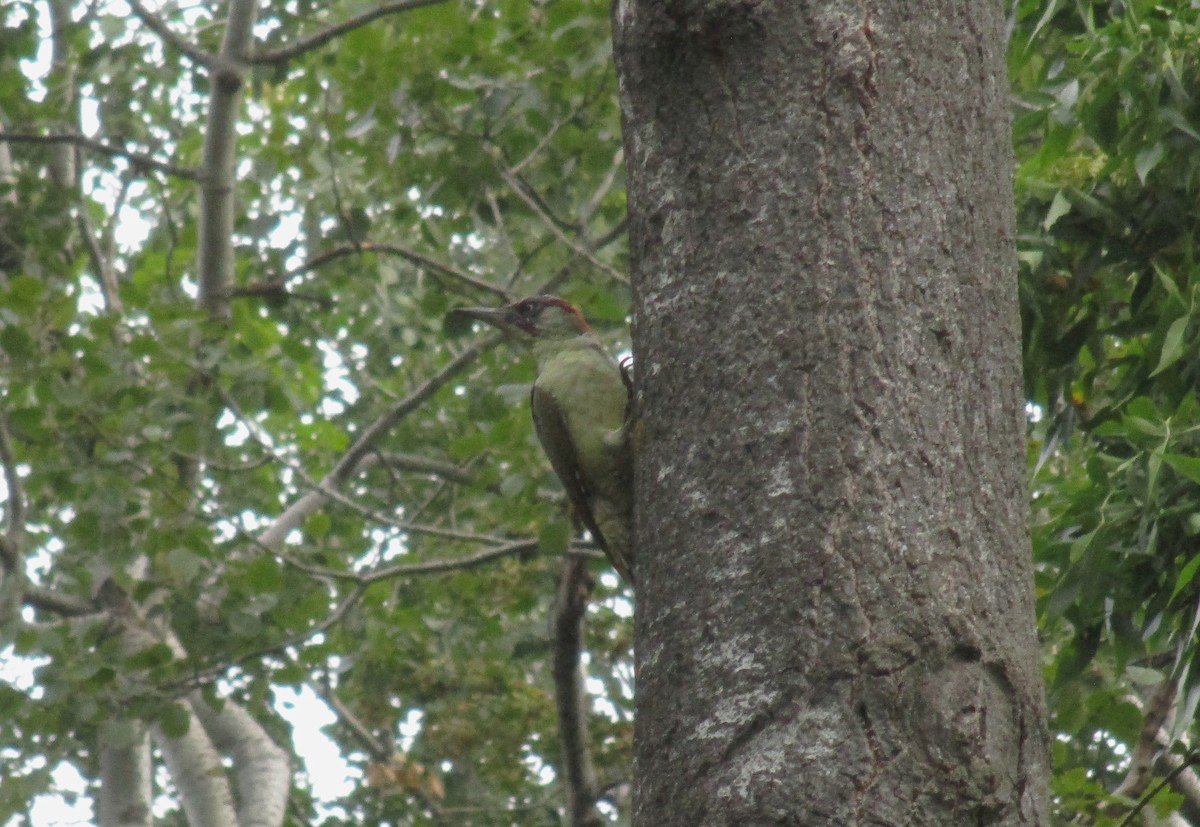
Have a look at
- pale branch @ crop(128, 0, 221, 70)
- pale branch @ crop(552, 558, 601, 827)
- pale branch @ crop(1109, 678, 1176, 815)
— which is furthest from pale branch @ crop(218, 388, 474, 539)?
pale branch @ crop(1109, 678, 1176, 815)

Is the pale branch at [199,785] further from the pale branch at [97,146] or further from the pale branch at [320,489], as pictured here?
the pale branch at [97,146]

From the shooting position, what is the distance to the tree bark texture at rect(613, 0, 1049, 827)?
1.56 m

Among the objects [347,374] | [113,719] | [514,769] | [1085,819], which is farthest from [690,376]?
[347,374]

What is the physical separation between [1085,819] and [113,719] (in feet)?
11.4

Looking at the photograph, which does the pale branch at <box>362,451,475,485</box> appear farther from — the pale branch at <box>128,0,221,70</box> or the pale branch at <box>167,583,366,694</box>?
the pale branch at <box>128,0,221,70</box>

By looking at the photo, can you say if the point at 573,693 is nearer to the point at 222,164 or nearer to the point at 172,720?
the point at 172,720

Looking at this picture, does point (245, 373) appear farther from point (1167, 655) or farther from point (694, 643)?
point (694, 643)

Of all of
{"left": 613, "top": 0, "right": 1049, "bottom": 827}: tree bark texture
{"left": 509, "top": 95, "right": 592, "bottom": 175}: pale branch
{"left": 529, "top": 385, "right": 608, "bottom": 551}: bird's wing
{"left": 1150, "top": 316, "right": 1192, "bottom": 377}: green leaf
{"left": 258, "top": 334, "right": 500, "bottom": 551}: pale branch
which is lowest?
{"left": 613, "top": 0, "right": 1049, "bottom": 827}: tree bark texture

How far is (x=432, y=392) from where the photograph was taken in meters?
7.29

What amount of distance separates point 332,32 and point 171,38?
84 centimetres

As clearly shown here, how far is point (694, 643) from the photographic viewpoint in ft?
5.44

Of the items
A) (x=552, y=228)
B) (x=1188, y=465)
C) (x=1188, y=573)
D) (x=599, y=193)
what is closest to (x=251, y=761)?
(x=552, y=228)

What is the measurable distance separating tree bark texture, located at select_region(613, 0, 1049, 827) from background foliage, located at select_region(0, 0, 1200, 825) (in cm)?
86

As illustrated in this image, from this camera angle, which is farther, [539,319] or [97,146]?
[97,146]
